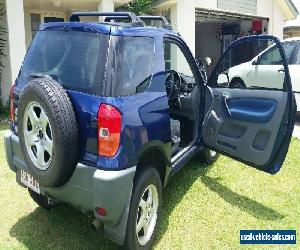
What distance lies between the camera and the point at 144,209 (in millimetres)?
3053

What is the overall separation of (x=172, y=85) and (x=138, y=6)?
6.47 m

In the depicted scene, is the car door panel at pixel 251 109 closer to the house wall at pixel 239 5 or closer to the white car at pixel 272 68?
the white car at pixel 272 68

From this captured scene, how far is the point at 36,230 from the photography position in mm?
3408

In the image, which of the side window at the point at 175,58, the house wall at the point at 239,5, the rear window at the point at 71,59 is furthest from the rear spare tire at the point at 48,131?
the house wall at the point at 239,5

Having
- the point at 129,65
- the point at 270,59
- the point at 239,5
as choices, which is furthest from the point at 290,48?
the point at 239,5

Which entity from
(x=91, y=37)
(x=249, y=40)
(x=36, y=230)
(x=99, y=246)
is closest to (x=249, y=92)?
(x=249, y=40)

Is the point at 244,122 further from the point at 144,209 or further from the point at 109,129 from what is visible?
the point at 109,129

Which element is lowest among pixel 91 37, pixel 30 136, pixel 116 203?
pixel 116 203

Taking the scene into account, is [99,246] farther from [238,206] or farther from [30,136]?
[238,206]

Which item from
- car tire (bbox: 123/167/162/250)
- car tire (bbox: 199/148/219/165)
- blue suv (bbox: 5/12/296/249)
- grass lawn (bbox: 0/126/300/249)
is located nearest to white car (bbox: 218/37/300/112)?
car tire (bbox: 199/148/219/165)

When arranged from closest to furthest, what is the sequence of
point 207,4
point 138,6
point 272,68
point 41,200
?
point 41,200
point 272,68
point 138,6
point 207,4

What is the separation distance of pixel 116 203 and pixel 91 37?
51.0 inches

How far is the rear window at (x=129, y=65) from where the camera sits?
8.73 feet

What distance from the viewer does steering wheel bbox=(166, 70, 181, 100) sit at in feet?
14.6
